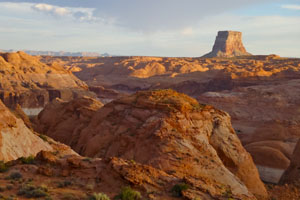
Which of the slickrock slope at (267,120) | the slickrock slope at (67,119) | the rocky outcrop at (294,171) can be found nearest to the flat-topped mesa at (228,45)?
the slickrock slope at (267,120)

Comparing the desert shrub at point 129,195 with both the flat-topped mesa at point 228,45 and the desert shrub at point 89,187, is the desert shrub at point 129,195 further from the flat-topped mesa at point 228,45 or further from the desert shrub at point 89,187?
the flat-topped mesa at point 228,45

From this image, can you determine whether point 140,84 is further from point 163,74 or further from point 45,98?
point 45,98

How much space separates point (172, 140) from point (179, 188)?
23.6ft

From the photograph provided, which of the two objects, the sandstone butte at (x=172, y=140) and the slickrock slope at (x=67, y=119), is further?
the slickrock slope at (x=67, y=119)

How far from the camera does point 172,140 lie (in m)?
17.0

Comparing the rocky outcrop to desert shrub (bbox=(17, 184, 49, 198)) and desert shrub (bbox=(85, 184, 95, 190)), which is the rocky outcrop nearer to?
desert shrub (bbox=(85, 184, 95, 190))

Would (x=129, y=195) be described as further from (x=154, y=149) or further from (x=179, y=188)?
(x=154, y=149)

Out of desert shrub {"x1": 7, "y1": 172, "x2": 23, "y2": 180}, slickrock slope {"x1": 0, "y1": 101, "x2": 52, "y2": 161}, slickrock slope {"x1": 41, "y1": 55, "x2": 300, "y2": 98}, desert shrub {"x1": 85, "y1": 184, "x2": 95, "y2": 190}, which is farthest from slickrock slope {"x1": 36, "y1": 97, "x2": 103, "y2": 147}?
slickrock slope {"x1": 41, "y1": 55, "x2": 300, "y2": 98}

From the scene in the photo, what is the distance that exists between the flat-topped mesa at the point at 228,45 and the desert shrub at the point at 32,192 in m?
177

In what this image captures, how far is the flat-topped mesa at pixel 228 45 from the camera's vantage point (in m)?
181

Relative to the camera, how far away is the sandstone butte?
53.1ft

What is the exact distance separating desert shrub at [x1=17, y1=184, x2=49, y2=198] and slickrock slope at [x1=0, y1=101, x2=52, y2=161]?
22.7ft

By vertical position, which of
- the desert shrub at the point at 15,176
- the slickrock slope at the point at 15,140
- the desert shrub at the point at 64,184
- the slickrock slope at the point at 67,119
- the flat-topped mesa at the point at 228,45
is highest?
the flat-topped mesa at the point at 228,45

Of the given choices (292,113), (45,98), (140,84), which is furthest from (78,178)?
(140,84)
